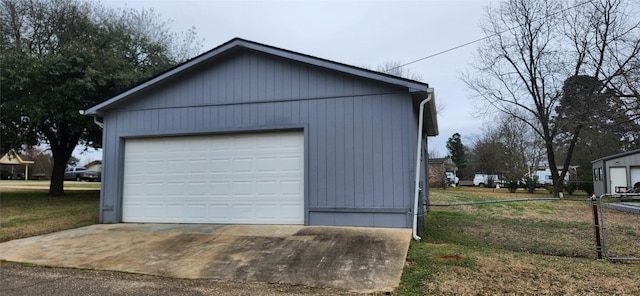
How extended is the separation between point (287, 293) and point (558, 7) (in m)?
24.5

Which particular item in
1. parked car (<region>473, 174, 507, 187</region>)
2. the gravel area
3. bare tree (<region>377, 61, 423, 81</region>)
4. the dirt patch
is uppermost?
bare tree (<region>377, 61, 423, 81</region>)

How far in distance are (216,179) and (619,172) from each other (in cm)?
2257

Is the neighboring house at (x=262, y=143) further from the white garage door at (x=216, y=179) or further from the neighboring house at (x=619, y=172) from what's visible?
the neighboring house at (x=619, y=172)

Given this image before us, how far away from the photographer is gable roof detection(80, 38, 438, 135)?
7.21m

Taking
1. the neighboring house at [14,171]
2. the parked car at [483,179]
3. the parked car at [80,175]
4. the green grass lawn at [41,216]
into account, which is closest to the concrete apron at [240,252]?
the green grass lawn at [41,216]

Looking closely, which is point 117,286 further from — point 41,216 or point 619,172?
point 619,172

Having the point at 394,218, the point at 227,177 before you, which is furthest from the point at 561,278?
the point at 227,177

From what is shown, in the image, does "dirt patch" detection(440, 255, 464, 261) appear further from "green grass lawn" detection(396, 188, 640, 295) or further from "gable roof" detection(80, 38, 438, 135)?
"gable roof" detection(80, 38, 438, 135)

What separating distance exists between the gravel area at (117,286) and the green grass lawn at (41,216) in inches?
138

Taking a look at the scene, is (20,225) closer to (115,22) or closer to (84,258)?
(84,258)

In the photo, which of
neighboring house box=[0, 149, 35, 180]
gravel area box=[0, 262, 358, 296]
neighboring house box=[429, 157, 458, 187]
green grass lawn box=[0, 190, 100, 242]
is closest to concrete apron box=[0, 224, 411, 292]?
gravel area box=[0, 262, 358, 296]

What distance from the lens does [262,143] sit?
27.0 ft

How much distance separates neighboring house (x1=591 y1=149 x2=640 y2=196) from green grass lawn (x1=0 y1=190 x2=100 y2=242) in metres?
23.3

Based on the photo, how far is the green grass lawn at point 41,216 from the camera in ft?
27.4
